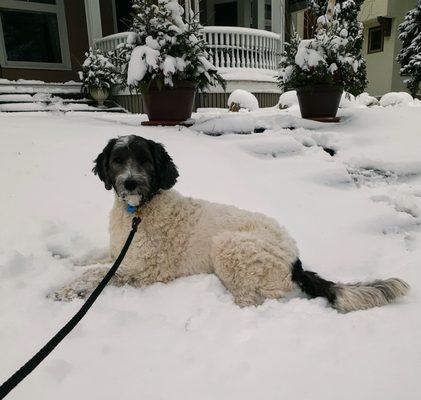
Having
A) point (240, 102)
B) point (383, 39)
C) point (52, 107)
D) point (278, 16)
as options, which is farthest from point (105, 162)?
→ point (383, 39)

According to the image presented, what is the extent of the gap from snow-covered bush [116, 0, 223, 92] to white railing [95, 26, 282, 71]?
15.0ft

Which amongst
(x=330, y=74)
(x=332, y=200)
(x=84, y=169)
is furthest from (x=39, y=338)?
(x=330, y=74)

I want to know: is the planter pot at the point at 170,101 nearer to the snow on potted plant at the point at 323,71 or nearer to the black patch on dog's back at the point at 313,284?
the snow on potted plant at the point at 323,71

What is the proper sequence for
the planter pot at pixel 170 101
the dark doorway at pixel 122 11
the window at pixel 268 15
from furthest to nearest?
the window at pixel 268 15
the dark doorway at pixel 122 11
the planter pot at pixel 170 101

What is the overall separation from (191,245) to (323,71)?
5255 millimetres

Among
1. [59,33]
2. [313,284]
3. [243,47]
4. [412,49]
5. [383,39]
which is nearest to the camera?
[313,284]

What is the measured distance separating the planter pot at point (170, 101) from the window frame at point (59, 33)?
7.65m

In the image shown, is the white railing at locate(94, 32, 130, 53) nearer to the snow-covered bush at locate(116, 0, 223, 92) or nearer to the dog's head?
the snow-covered bush at locate(116, 0, 223, 92)

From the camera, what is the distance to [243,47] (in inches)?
Answer: 446

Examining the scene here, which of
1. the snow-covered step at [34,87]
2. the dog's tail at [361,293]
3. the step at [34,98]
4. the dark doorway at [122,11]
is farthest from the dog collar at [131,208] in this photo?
the dark doorway at [122,11]

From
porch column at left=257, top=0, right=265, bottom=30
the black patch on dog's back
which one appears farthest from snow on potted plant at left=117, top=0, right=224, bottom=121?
porch column at left=257, top=0, right=265, bottom=30

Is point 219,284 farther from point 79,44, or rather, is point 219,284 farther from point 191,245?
point 79,44

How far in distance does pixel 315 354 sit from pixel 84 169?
11.2 ft

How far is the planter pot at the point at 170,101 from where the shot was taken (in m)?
5.89
